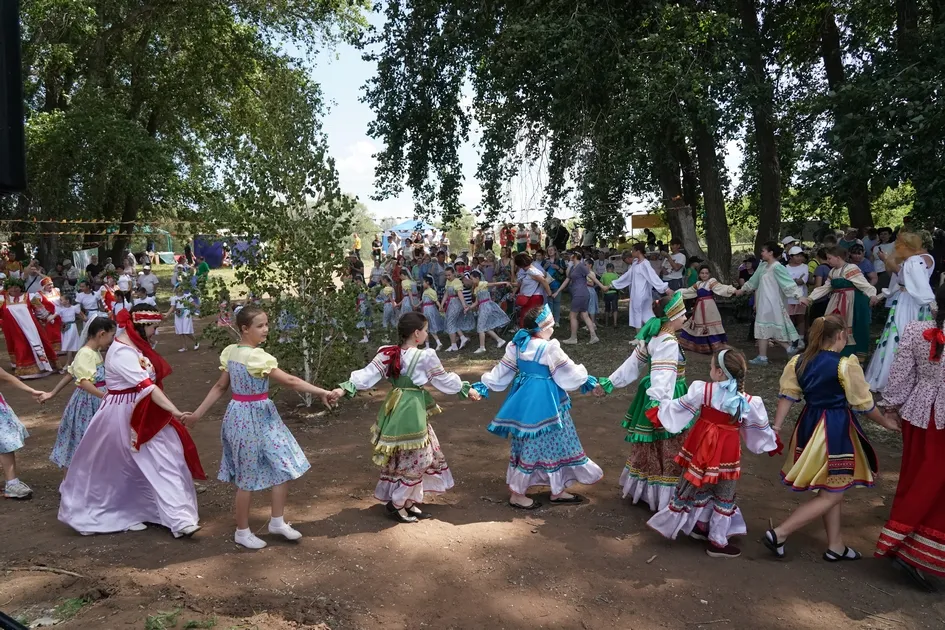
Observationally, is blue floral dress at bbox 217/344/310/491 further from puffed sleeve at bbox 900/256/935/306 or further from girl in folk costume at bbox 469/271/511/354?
girl in folk costume at bbox 469/271/511/354

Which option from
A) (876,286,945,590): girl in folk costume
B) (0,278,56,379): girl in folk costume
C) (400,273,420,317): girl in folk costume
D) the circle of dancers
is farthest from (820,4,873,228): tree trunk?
(0,278,56,379): girl in folk costume

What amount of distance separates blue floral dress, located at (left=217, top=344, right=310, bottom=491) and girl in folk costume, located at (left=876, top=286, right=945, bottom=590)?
12.9ft

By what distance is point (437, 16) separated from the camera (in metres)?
14.3

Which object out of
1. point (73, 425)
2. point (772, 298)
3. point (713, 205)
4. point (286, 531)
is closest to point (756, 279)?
point (772, 298)

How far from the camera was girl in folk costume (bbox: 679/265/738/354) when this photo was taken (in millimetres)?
10945

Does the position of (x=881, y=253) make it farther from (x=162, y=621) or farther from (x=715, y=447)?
(x=162, y=621)

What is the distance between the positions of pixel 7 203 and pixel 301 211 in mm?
18337

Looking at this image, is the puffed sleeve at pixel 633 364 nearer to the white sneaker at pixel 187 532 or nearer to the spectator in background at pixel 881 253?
the white sneaker at pixel 187 532

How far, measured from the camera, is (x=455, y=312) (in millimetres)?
13617

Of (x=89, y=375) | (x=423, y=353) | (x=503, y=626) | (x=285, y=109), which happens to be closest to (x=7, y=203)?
(x=285, y=109)

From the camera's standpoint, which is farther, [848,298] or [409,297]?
[409,297]

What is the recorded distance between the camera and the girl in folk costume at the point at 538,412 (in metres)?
5.68

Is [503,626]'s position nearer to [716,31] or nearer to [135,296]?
[135,296]

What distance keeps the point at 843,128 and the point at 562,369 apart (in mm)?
6388
